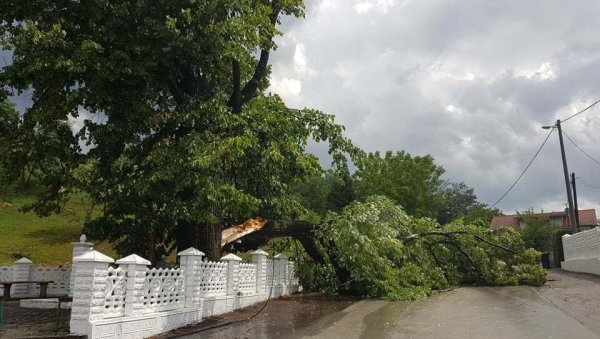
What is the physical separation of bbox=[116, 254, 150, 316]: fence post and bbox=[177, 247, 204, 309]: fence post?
1.65m

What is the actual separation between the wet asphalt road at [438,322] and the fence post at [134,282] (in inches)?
46.7

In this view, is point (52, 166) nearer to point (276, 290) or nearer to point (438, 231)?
point (276, 290)

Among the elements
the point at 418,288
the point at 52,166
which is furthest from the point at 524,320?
the point at 52,166

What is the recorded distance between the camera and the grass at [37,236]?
28406mm

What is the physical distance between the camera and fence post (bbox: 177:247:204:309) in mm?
A: 10523

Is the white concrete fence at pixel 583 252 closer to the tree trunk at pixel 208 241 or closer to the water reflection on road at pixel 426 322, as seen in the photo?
the water reflection on road at pixel 426 322

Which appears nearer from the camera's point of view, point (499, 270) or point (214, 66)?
point (214, 66)

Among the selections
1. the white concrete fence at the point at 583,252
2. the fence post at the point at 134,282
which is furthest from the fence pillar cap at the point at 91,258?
the white concrete fence at the point at 583,252

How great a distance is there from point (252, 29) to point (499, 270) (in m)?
13.9

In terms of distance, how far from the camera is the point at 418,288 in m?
16.4

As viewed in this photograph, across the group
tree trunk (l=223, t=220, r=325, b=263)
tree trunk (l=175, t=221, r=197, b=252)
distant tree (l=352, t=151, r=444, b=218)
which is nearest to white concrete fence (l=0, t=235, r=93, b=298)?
tree trunk (l=175, t=221, r=197, b=252)

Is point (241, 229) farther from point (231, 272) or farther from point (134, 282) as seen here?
point (134, 282)

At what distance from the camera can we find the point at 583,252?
22.0 meters

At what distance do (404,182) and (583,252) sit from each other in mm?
28016
